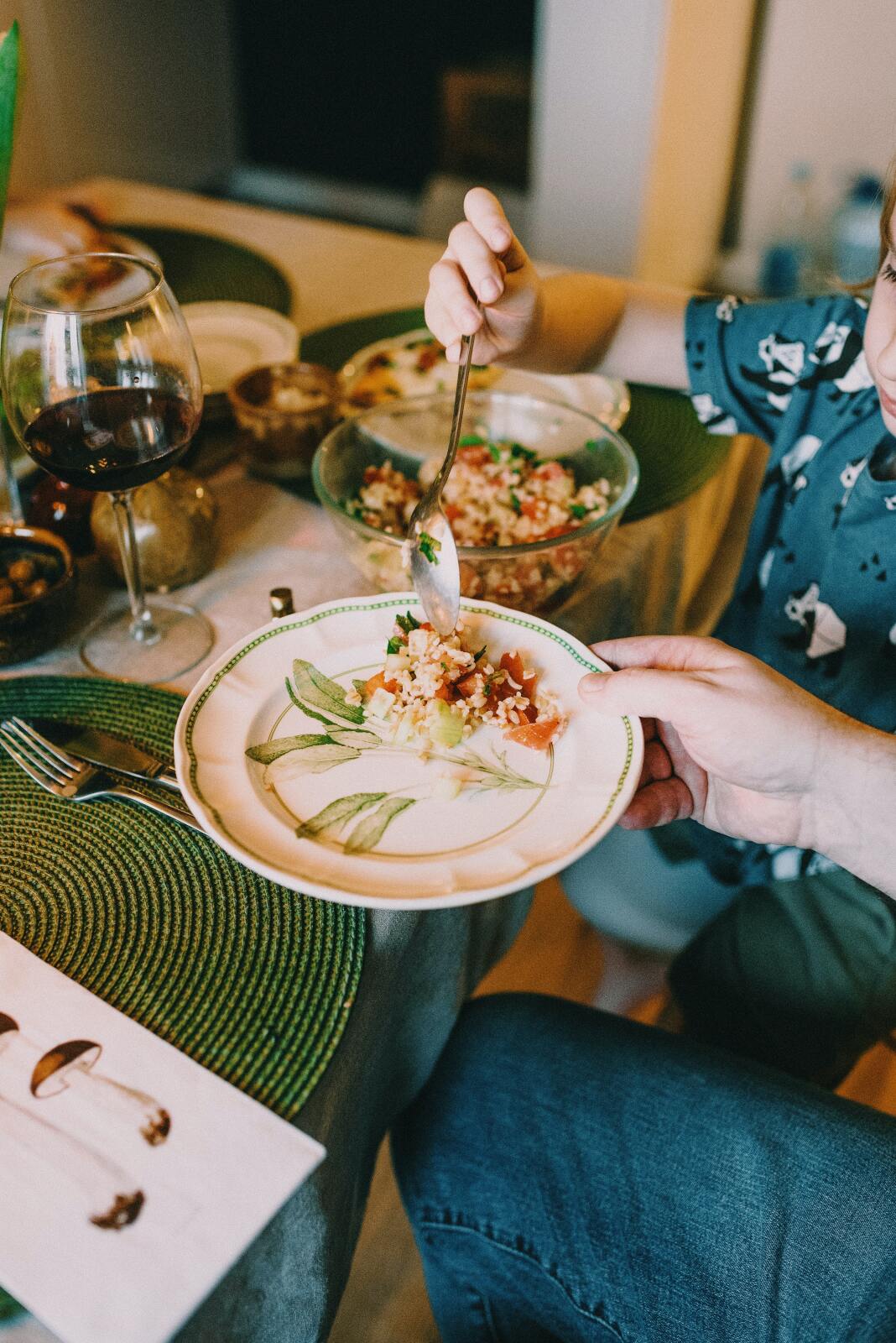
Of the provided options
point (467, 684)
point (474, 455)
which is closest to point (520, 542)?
point (474, 455)

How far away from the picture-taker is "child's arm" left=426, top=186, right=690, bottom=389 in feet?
2.67

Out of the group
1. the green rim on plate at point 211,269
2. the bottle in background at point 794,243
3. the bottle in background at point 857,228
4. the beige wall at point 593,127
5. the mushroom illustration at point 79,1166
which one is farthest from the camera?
the bottle in background at point 794,243

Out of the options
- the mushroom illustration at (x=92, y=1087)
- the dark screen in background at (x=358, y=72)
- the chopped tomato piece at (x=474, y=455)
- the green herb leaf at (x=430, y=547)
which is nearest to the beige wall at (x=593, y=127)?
the dark screen in background at (x=358, y=72)

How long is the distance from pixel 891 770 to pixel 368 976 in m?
0.38

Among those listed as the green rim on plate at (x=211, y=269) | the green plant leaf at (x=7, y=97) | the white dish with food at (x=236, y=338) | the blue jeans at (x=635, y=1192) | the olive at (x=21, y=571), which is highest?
the green plant leaf at (x=7, y=97)

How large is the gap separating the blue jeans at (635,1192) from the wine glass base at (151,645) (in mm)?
414

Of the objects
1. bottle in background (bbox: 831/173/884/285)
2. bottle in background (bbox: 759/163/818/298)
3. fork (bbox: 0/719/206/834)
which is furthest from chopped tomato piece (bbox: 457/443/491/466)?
bottle in background (bbox: 759/163/818/298)

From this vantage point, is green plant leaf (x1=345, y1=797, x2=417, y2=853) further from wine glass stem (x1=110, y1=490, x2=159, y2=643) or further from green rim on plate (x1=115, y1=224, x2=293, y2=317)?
green rim on plate (x1=115, y1=224, x2=293, y2=317)

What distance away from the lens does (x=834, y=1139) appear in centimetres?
76

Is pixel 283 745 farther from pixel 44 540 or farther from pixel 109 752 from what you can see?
pixel 44 540

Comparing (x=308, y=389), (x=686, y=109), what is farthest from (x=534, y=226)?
(x=308, y=389)

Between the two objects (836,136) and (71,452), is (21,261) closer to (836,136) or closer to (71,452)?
(71,452)

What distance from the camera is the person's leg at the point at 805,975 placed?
1.04 meters

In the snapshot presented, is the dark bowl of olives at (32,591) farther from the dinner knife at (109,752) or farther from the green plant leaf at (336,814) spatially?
the green plant leaf at (336,814)
